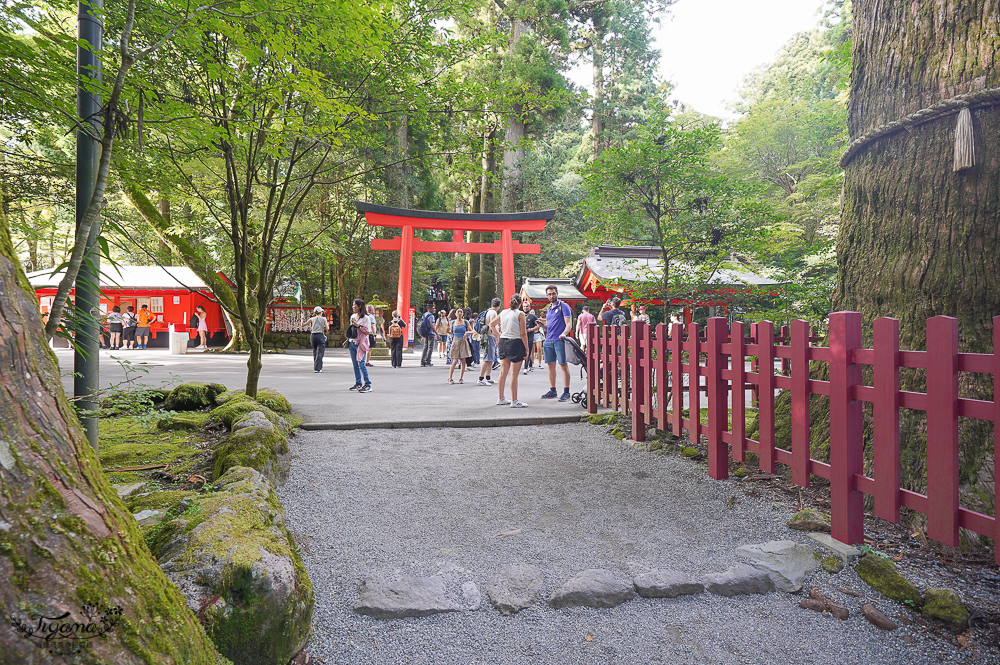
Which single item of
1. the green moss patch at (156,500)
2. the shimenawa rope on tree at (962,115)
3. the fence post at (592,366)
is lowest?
the green moss patch at (156,500)

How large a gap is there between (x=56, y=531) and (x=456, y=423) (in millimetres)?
4761

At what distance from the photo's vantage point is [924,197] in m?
3.06

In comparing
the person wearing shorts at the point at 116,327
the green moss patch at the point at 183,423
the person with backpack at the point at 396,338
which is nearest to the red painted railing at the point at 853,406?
the green moss patch at the point at 183,423

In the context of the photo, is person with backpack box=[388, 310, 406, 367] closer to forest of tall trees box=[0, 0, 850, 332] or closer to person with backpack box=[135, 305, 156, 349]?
forest of tall trees box=[0, 0, 850, 332]

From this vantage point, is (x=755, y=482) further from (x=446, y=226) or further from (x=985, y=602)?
(x=446, y=226)

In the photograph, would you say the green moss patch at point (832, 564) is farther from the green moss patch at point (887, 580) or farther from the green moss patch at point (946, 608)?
the green moss patch at point (946, 608)

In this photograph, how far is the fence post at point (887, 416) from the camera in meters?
2.31

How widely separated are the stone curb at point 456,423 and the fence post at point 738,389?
2.67 meters

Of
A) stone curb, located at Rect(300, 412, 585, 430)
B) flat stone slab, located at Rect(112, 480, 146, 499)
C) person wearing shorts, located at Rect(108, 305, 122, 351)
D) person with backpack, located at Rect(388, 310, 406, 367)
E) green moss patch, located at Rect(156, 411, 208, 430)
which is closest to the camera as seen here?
flat stone slab, located at Rect(112, 480, 146, 499)

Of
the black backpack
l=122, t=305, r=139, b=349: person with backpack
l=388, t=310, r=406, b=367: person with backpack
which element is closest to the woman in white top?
the black backpack

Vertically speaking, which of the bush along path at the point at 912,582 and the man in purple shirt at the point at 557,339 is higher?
the man in purple shirt at the point at 557,339

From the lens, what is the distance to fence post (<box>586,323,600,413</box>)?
5.88 m

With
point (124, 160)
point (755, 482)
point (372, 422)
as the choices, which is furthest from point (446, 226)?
point (755, 482)

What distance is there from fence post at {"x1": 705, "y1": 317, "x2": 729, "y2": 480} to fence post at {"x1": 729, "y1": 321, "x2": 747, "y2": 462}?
0.17 m
